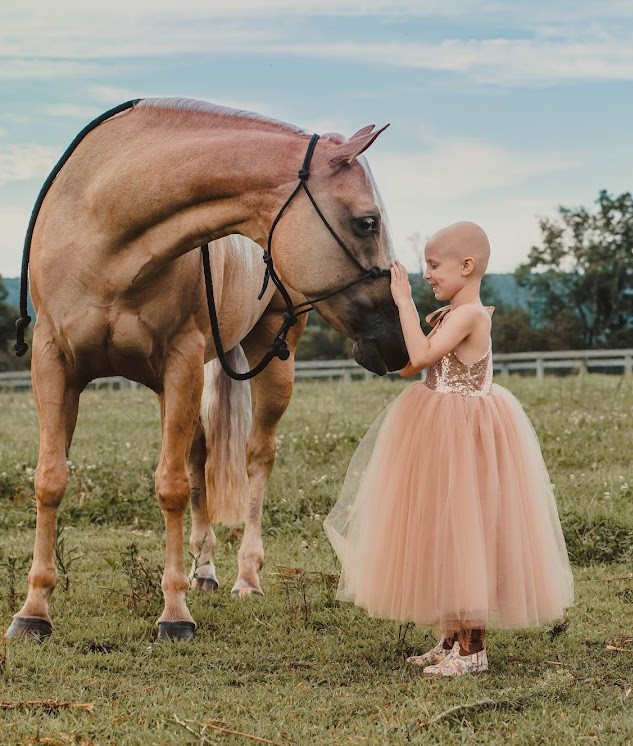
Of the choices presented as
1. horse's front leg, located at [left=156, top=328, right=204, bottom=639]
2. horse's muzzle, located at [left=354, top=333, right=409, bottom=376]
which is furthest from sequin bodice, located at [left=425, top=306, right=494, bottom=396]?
horse's front leg, located at [left=156, top=328, right=204, bottom=639]

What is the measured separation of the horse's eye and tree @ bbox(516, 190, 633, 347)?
49.6 metres

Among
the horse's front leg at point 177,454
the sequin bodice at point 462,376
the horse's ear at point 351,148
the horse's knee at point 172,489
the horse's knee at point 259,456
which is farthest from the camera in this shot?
the horse's knee at point 259,456

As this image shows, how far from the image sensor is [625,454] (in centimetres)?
913

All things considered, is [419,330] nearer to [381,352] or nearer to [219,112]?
[381,352]

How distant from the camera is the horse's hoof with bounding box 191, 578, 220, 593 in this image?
616cm

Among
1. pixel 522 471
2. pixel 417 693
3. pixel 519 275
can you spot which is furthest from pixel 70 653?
pixel 519 275

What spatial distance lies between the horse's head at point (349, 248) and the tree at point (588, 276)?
49.5m

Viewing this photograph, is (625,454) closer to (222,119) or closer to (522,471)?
(522,471)

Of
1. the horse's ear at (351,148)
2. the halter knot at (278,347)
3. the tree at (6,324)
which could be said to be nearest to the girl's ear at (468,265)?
the horse's ear at (351,148)

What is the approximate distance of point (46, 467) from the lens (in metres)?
4.98

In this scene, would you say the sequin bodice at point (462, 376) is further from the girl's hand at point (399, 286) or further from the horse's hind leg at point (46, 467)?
the horse's hind leg at point (46, 467)

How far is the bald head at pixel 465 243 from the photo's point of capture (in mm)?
4250

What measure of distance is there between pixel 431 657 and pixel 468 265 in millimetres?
1722

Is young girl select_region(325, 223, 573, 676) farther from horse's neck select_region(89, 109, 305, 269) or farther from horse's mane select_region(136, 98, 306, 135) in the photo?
horse's mane select_region(136, 98, 306, 135)
